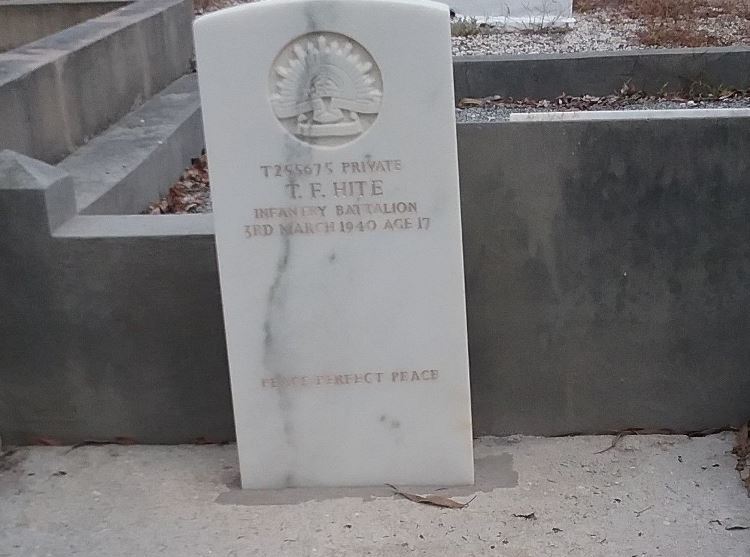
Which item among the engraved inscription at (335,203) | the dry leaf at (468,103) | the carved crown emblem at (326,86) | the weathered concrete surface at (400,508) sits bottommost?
the weathered concrete surface at (400,508)

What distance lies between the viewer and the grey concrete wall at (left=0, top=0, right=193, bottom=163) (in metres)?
4.52

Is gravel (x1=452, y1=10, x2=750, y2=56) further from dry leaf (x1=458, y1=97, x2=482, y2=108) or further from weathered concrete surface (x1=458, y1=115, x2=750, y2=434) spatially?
weathered concrete surface (x1=458, y1=115, x2=750, y2=434)

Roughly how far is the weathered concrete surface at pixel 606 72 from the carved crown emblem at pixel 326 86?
3810mm

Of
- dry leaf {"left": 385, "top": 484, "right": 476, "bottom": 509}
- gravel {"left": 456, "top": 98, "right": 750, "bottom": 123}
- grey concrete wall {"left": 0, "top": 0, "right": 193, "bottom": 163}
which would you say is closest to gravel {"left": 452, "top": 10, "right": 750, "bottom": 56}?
gravel {"left": 456, "top": 98, "right": 750, "bottom": 123}

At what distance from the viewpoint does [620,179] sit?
3.18 m

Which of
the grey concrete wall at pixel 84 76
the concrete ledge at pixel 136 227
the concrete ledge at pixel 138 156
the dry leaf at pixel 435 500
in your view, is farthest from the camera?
the grey concrete wall at pixel 84 76

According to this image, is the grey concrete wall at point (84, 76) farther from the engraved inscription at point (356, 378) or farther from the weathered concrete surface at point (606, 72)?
the weathered concrete surface at point (606, 72)

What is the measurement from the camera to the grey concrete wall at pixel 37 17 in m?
8.08

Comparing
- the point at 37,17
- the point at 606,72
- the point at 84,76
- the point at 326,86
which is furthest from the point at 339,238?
the point at 37,17

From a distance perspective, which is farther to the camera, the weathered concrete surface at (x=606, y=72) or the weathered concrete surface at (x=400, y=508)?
the weathered concrete surface at (x=606, y=72)

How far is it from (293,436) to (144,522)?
54cm

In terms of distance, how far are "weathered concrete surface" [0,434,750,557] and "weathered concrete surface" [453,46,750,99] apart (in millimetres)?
3575

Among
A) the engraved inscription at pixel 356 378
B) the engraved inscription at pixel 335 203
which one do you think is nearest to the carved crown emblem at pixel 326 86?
the engraved inscription at pixel 335 203

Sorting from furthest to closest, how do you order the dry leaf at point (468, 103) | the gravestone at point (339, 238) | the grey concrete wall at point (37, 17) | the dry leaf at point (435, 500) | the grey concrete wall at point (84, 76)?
the grey concrete wall at point (37, 17), the dry leaf at point (468, 103), the grey concrete wall at point (84, 76), the dry leaf at point (435, 500), the gravestone at point (339, 238)
